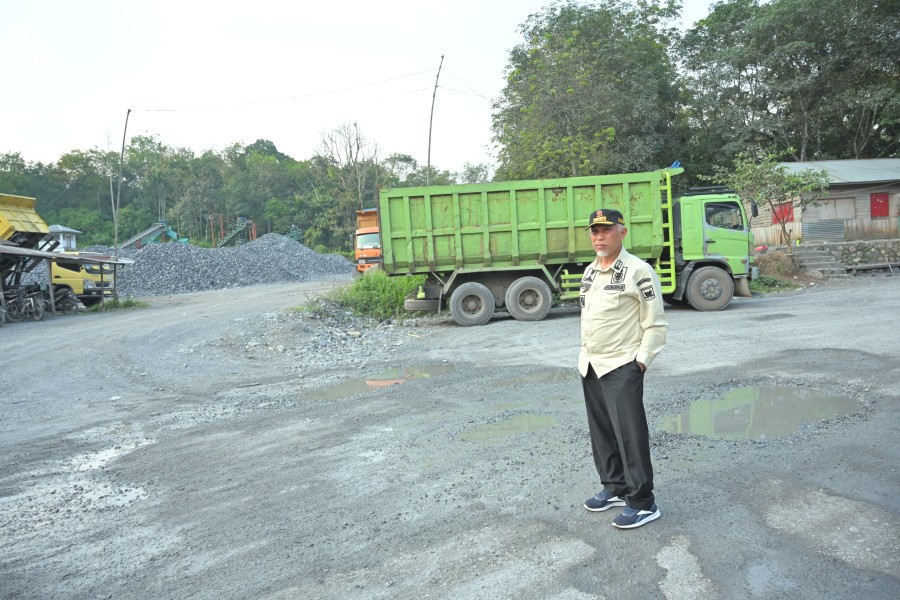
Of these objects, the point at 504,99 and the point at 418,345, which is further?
the point at 504,99

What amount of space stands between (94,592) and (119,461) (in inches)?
96.7

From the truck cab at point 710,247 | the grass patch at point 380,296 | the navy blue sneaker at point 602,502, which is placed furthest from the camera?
the grass patch at point 380,296

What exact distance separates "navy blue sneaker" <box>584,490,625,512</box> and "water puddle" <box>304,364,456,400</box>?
4.13 metres

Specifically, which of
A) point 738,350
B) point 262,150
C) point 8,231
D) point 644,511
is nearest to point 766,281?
point 738,350

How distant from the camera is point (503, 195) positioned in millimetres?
12961

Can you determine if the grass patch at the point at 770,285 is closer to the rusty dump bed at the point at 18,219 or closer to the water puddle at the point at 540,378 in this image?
the water puddle at the point at 540,378

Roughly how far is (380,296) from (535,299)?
3659mm

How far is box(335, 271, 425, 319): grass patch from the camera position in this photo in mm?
14742

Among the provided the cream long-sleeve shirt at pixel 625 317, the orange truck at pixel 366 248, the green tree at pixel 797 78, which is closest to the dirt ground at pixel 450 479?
the cream long-sleeve shirt at pixel 625 317

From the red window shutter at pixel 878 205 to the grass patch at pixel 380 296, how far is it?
2127cm

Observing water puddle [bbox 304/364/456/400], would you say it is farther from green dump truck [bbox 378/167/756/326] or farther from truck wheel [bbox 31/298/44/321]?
truck wheel [bbox 31/298/44/321]

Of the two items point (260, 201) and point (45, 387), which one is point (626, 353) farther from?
point (260, 201)

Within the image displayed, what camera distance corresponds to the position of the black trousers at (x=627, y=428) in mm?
3430

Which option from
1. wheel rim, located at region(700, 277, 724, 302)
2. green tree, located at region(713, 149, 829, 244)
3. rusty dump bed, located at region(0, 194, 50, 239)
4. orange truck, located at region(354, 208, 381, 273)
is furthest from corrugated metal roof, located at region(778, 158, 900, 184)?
rusty dump bed, located at region(0, 194, 50, 239)
